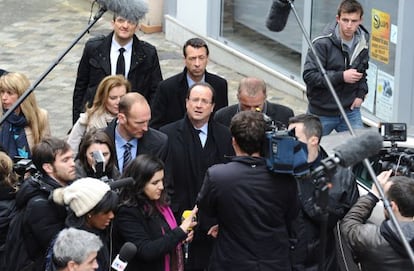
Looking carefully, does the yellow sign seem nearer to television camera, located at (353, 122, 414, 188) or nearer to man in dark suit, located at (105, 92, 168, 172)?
television camera, located at (353, 122, 414, 188)

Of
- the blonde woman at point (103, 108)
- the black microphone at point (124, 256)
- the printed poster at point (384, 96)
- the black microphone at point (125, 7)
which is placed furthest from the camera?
the printed poster at point (384, 96)

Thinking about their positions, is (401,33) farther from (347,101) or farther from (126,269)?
(126,269)

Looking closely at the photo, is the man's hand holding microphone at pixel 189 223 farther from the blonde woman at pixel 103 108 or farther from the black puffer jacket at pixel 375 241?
the blonde woman at pixel 103 108

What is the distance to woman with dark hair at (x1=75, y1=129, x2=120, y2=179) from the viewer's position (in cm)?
856

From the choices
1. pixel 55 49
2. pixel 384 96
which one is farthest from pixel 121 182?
pixel 55 49

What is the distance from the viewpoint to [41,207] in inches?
311

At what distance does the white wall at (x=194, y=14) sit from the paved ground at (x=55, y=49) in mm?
444

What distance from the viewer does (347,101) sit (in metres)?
10.9

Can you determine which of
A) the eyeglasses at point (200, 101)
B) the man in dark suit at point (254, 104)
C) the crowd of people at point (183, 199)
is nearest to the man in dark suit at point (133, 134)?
the crowd of people at point (183, 199)

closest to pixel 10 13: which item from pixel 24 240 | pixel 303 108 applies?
pixel 303 108

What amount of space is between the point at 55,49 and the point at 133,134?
8.11 meters

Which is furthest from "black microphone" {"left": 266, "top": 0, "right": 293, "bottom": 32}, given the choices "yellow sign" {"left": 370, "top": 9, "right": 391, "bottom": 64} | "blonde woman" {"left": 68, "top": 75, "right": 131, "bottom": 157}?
"yellow sign" {"left": 370, "top": 9, "right": 391, "bottom": 64}

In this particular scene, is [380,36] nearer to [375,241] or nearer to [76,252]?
[375,241]

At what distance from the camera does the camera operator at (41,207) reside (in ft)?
25.8
